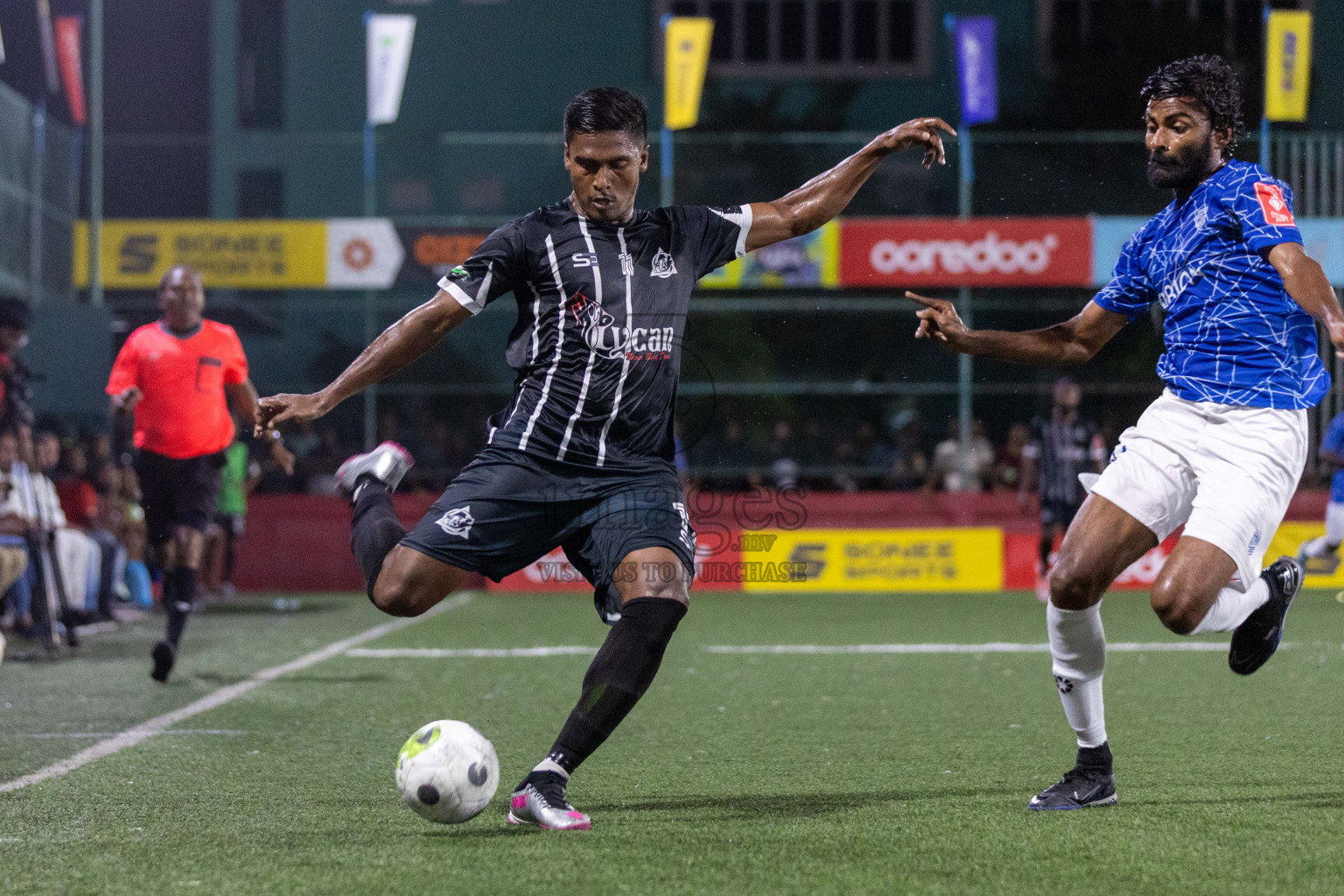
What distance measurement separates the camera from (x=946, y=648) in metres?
9.70

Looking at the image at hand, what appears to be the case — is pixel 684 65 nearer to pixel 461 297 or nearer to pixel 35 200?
pixel 35 200

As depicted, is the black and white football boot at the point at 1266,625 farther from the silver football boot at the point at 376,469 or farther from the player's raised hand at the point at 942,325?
the silver football boot at the point at 376,469

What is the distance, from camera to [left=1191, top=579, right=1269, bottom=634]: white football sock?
423cm

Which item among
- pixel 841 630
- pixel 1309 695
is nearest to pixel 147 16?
pixel 841 630

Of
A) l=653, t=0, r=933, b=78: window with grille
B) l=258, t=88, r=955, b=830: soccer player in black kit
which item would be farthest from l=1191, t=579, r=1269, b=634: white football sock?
l=653, t=0, r=933, b=78: window with grille

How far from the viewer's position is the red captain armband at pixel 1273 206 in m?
4.28

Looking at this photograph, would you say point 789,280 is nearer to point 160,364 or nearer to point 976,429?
point 976,429

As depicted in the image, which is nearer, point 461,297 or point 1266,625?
point 461,297

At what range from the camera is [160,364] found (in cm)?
816

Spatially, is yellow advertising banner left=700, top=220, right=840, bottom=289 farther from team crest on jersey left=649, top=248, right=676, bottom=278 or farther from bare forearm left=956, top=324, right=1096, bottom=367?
team crest on jersey left=649, top=248, right=676, bottom=278

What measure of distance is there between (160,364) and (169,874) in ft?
16.5

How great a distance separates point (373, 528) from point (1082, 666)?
7.29 ft

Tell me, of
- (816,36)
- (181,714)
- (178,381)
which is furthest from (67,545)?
(816,36)

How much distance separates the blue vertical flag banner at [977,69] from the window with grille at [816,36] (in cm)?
852
